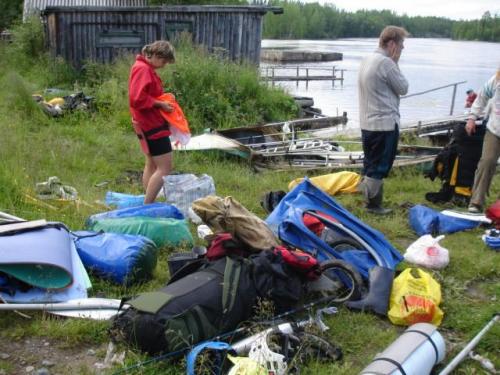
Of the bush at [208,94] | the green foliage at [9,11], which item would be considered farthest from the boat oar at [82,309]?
the green foliage at [9,11]

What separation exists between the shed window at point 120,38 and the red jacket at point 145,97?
14026mm

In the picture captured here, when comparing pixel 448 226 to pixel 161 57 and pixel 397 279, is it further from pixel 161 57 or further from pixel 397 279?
pixel 161 57

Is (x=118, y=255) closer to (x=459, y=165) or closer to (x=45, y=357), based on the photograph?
(x=45, y=357)

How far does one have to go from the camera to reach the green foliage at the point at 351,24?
134 metres

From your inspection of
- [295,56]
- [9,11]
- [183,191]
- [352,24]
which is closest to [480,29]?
[352,24]

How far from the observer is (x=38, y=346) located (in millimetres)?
3520

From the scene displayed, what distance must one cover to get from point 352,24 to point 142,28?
14795cm

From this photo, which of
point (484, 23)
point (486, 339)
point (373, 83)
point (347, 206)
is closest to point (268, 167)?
point (347, 206)

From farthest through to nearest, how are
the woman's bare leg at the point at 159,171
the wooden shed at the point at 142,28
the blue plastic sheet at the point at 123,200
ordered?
the wooden shed at the point at 142,28 → the blue plastic sheet at the point at 123,200 → the woman's bare leg at the point at 159,171

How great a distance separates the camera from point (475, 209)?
655 cm

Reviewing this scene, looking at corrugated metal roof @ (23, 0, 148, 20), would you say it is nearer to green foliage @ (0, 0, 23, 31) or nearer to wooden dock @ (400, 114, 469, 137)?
green foliage @ (0, 0, 23, 31)

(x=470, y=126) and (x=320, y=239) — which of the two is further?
(x=470, y=126)

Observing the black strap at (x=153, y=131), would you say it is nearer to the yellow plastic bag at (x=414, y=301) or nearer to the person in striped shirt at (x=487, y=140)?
the yellow plastic bag at (x=414, y=301)

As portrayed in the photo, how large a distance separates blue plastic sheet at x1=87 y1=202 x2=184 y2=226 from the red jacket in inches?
29.5
